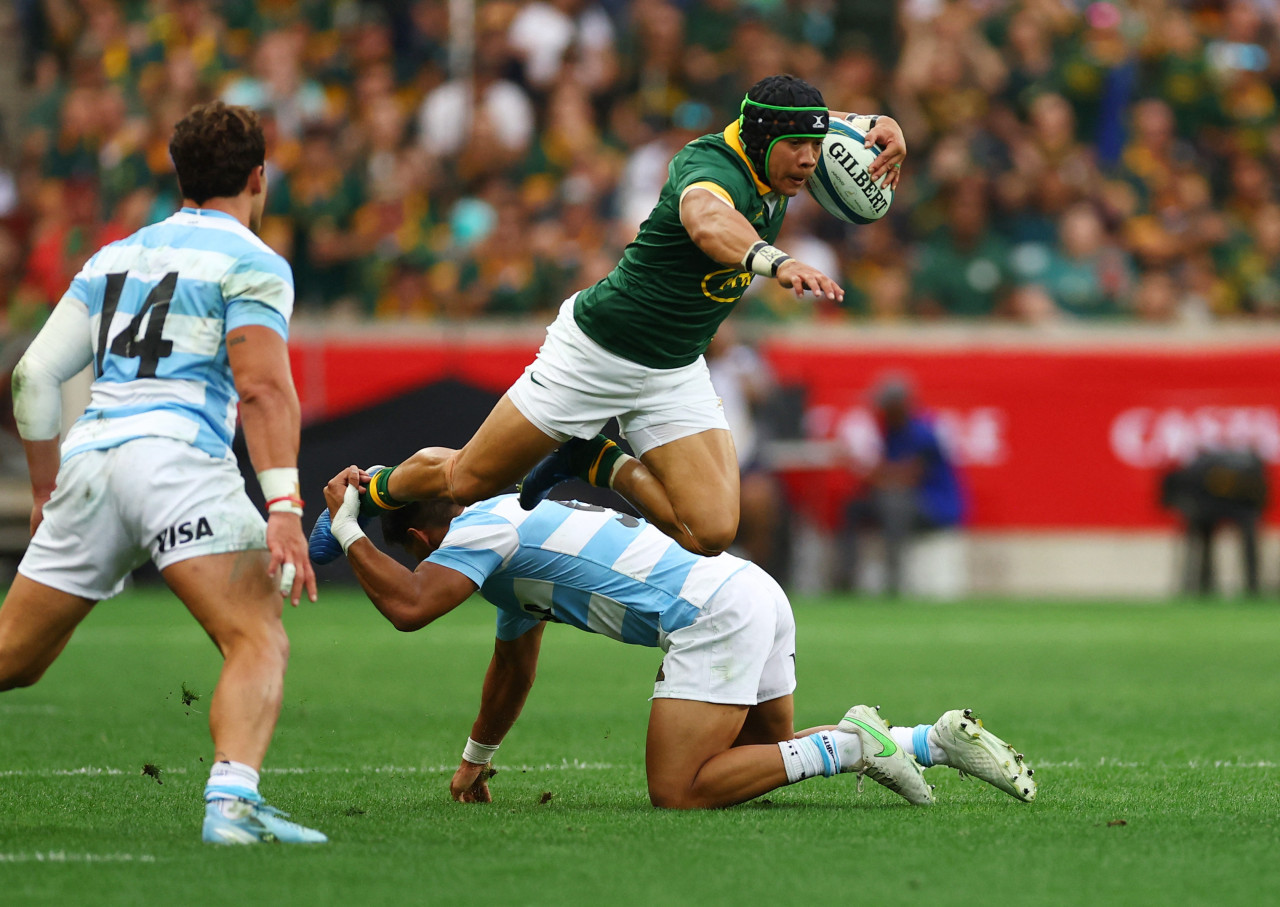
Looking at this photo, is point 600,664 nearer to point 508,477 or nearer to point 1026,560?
point 508,477

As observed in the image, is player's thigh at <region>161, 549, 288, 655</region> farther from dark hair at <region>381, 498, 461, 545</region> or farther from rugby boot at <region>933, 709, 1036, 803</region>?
rugby boot at <region>933, 709, 1036, 803</region>

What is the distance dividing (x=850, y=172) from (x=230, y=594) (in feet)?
10.5

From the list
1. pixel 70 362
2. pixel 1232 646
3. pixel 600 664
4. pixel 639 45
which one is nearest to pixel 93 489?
pixel 70 362

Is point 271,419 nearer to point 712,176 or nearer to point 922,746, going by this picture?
point 712,176

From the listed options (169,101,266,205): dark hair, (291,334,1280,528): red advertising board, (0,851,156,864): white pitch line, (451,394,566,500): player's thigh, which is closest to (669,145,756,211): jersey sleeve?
(451,394,566,500): player's thigh

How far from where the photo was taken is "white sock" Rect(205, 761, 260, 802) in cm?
504

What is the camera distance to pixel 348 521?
254 inches

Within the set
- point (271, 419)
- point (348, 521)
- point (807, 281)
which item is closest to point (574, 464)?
point (348, 521)

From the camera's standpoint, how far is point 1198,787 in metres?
6.53

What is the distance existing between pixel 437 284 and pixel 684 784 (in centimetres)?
1139

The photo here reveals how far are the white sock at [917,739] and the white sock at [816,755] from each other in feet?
0.62

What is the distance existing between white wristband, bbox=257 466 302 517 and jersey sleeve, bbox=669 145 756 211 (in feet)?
6.66

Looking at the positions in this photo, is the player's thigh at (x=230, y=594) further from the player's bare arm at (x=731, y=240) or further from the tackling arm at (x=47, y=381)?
the player's bare arm at (x=731, y=240)

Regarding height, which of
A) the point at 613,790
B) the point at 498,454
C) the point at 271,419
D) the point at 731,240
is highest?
the point at 731,240
